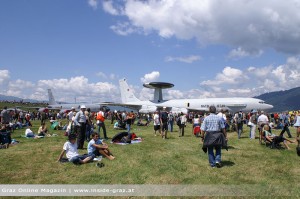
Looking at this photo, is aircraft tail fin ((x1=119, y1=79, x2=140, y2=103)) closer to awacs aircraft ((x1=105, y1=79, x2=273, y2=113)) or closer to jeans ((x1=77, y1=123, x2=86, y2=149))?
awacs aircraft ((x1=105, y1=79, x2=273, y2=113))

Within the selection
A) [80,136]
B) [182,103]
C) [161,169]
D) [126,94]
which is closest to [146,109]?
[182,103]

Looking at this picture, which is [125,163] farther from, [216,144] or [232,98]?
[232,98]

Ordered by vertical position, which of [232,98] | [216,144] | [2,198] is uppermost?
[232,98]

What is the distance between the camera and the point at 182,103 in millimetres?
50906

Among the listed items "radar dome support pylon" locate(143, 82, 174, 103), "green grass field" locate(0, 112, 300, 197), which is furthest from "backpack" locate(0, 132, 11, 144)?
"radar dome support pylon" locate(143, 82, 174, 103)

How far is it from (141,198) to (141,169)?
7.79ft

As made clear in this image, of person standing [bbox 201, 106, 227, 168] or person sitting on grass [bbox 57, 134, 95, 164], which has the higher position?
person standing [bbox 201, 106, 227, 168]

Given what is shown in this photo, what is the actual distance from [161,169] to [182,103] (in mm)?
42535

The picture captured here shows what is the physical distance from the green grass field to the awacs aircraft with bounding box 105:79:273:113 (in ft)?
77.5

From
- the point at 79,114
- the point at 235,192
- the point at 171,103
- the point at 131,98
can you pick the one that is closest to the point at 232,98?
the point at 171,103

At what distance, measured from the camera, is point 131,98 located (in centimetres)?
6088

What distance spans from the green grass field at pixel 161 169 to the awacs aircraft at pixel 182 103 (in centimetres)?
2362

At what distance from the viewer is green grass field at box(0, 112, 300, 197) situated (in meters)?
7.67

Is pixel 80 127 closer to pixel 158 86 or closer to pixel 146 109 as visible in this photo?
pixel 146 109
